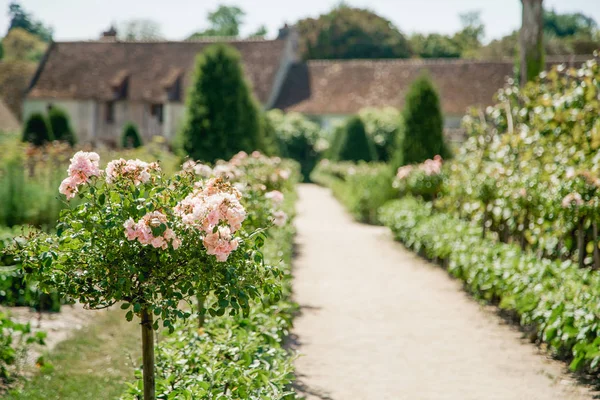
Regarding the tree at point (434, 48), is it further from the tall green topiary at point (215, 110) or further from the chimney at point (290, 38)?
the tall green topiary at point (215, 110)

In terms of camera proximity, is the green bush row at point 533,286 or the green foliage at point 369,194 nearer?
the green bush row at point 533,286

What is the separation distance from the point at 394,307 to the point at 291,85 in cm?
3180

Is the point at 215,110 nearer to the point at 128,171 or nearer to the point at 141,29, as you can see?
the point at 128,171

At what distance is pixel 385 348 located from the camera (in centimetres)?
643

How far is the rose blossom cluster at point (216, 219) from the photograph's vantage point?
329 centimetres

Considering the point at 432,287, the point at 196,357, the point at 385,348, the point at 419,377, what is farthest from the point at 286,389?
the point at 432,287

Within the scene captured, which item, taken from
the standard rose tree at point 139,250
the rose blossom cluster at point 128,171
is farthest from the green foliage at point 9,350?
the rose blossom cluster at point 128,171

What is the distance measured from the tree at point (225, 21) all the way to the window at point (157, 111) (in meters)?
35.2

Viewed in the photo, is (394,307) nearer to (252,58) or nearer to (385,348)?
(385,348)

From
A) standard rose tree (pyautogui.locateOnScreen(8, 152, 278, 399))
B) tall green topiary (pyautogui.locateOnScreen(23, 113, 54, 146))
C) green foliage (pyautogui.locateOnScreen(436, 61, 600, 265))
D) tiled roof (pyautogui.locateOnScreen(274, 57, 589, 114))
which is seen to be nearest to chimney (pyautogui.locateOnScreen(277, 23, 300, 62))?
tiled roof (pyautogui.locateOnScreen(274, 57, 589, 114))

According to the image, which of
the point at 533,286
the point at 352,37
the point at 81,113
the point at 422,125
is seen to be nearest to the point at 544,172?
the point at 533,286

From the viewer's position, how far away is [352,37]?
5088 centimetres

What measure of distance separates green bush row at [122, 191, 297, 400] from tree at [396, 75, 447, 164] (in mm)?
10801

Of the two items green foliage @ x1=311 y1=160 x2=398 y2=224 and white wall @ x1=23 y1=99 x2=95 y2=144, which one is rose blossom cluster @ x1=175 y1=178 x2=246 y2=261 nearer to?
green foliage @ x1=311 y1=160 x2=398 y2=224
